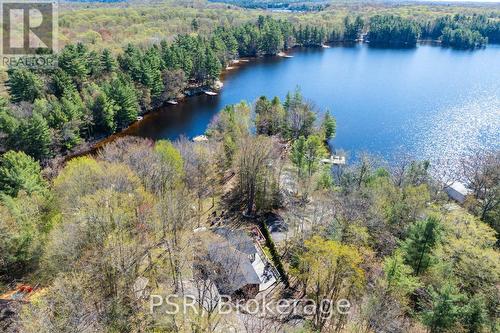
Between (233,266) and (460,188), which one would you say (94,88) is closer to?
(233,266)

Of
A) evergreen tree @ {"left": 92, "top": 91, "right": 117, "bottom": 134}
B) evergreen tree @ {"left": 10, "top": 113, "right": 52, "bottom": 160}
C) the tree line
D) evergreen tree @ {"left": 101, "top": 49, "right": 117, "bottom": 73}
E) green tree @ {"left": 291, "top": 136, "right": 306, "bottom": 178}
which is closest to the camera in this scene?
green tree @ {"left": 291, "top": 136, "right": 306, "bottom": 178}

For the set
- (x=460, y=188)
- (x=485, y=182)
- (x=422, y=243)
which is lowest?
(x=460, y=188)

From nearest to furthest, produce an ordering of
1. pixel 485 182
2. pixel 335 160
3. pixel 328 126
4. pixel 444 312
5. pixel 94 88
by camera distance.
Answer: pixel 444 312 < pixel 485 182 < pixel 335 160 < pixel 328 126 < pixel 94 88

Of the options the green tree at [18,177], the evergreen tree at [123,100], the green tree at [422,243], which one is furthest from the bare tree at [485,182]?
the evergreen tree at [123,100]

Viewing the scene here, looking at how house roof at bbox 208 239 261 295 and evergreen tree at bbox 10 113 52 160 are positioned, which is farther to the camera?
evergreen tree at bbox 10 113 52 160

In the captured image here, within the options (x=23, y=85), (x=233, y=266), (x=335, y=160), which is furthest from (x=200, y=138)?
(x=233, y=266)

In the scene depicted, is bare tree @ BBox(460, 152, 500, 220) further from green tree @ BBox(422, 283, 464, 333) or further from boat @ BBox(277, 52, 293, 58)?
boat @ BBox(277, 52, 293, 58)

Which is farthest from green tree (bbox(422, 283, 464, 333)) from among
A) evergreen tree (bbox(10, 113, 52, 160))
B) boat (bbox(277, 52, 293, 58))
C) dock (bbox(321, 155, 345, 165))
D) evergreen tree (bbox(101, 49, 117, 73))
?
boat (bbox(277, 52, 293, 58))

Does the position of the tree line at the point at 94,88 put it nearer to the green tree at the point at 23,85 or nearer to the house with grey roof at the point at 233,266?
the green tree at the point at 23,85
